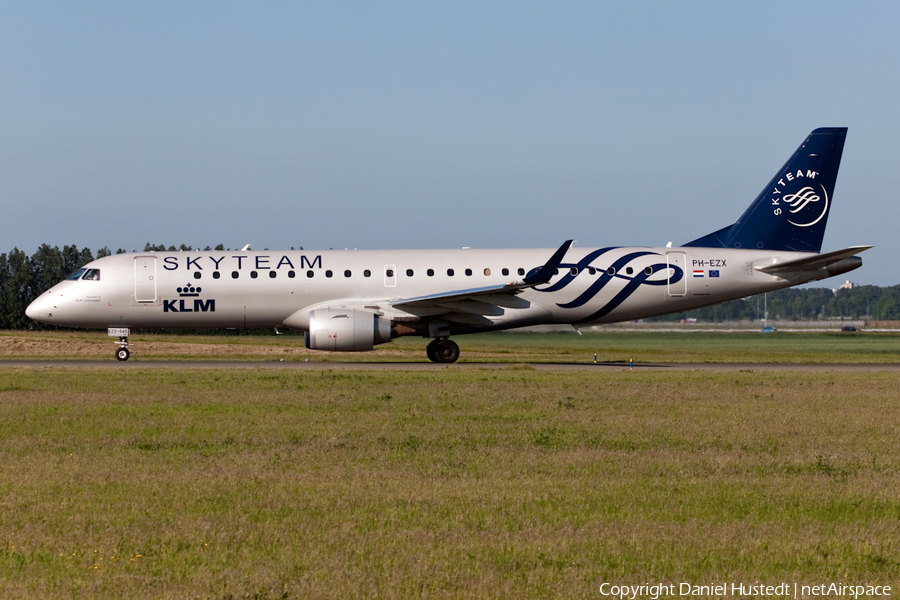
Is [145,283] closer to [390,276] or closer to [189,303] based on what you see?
[189,303]

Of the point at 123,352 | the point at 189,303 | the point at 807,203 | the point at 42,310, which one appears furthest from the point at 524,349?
the point at 42,310

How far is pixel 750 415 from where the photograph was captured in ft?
46.4

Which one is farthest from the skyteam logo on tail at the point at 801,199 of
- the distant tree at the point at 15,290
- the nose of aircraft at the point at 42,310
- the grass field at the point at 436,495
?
the distant tree at the point at 15,290

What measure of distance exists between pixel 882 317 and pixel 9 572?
101 meters

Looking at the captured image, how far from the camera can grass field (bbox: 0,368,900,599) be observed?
19.6ft

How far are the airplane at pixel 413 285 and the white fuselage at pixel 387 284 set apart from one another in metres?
0.03

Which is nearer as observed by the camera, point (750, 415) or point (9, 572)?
point (9, 572)

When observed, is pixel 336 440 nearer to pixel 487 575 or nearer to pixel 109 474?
pixel 109 474

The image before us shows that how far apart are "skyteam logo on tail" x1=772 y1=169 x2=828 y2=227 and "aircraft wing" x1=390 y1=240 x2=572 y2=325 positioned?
7345 mm

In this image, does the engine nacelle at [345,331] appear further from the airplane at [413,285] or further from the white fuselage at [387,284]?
the white fuselage at [387,284]

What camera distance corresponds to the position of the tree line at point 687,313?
7119 cm

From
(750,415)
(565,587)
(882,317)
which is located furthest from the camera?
(882,317)

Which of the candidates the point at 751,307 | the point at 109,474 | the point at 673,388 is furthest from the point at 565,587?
the point at 751,307

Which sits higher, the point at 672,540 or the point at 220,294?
the point at 220,294
